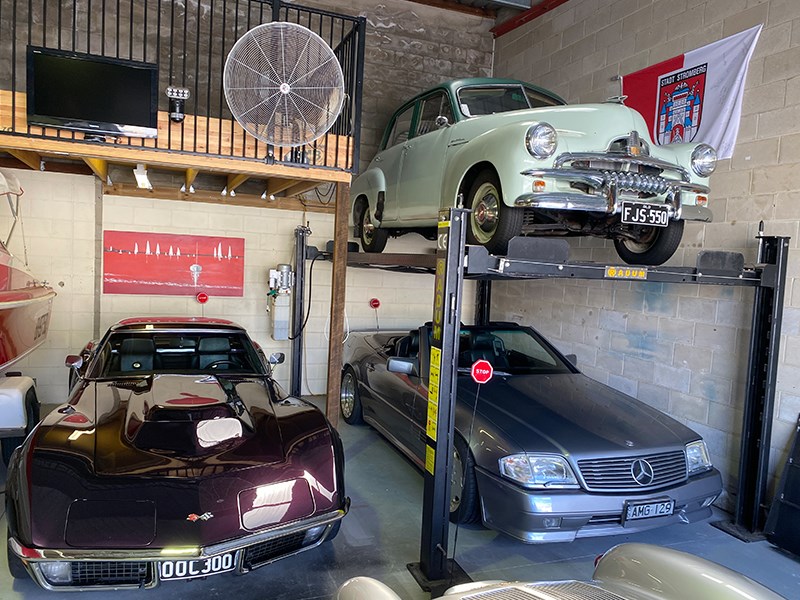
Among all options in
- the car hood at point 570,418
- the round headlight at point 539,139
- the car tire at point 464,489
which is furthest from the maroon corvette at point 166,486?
the round headlight at point 539,139

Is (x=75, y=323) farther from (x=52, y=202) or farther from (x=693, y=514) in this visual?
(x=693, y=514)

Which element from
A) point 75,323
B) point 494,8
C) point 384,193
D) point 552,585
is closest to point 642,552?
point 552,585

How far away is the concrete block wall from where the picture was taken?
402 cm

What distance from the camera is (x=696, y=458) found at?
3.59 m

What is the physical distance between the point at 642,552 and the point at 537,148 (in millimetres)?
2294

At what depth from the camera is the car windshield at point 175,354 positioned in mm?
3881

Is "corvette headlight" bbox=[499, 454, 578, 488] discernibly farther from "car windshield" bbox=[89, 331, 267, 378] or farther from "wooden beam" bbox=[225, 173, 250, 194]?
"wooden beam" bbox=[225, 173, 250, 194]

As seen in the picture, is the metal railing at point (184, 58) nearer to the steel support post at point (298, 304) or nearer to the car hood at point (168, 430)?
the steel support post at point (298, 304)

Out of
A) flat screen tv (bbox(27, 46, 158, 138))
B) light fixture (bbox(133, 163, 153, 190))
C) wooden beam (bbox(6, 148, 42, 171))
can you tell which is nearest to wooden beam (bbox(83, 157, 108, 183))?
light fixture (bbox(133, 163, 153, 190))

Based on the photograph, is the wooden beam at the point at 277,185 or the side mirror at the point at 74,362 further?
the wooden beam at the point at 277,185

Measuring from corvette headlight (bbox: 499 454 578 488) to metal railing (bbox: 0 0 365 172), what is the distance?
105 inches

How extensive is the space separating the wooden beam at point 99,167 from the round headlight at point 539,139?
3.61 m

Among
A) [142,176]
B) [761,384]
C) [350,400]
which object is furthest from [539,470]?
[142,176]

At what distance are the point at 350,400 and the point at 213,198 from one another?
2792 millimetres
